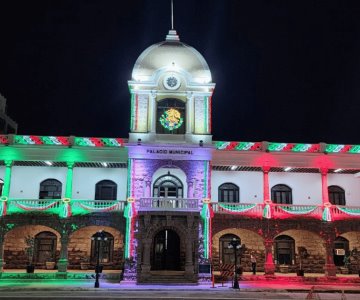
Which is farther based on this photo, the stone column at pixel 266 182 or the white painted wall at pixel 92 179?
the white painted wall at pixel 92 179

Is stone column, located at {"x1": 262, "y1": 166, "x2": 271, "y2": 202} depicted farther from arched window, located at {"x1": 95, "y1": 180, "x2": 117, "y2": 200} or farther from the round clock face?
arched window, located at {"x1": 95, "y1": 180, "x2": 117, "y2": 200}

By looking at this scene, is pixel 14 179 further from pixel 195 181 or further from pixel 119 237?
pixel 195 181

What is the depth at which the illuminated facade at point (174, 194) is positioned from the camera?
31562mm

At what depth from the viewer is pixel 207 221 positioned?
31.9 m

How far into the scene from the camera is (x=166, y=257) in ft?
106

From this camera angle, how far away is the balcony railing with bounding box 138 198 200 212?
3103 cm

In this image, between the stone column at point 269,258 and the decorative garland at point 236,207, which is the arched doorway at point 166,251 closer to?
the decorative garland at point 236,207

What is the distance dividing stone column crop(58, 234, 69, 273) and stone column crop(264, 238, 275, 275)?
14100 mm

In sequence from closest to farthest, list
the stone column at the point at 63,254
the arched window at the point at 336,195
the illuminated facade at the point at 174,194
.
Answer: the illuminated facade at the point at 174,194
the stone column at the point at 63,254
the arched window at the point at 336,195

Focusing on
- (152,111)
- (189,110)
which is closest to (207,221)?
(189,110)

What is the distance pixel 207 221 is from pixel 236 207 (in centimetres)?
295

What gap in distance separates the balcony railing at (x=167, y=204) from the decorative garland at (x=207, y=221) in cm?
70

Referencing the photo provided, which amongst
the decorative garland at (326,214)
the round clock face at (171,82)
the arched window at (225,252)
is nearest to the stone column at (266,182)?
the decorative garland at (326,214)

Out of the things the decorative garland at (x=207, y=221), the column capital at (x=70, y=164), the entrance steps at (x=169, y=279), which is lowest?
the entrance steps at (x=169, y=279)
